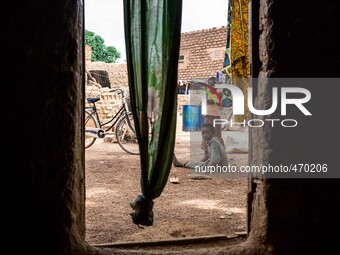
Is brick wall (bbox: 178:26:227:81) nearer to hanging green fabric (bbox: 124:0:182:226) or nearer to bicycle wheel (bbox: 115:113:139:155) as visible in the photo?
bicycle wheel (bbox: 115:113:139:155)

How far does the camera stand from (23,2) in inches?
76.9

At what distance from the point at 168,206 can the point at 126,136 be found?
11.8 feet

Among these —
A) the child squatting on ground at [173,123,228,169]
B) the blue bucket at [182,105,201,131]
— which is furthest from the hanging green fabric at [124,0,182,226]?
the blue bucket at [182,105,201,131]

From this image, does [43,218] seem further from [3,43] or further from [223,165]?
[223,165]

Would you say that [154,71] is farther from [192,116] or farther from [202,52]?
[202,52]

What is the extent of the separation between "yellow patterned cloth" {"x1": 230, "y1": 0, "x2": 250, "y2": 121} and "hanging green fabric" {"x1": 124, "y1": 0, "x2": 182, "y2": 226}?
70.7 inches

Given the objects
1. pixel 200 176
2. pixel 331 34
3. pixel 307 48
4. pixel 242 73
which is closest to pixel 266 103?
pixel 307 48

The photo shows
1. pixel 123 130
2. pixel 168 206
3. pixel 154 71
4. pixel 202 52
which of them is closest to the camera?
pixel 154 71

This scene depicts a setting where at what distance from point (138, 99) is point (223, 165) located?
12.0 ft

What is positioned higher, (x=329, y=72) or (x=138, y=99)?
(x=329, y=72)

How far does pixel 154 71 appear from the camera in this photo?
7.46 feet

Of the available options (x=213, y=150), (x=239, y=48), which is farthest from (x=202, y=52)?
(x=239, y=48)

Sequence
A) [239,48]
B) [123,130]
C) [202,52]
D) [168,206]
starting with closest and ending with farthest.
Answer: [239,48] < [168,206] < [123,130] < [202,52]

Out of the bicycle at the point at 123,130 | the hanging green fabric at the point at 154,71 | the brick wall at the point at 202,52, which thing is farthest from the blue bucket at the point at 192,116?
the brick wall at the point at 202,52
